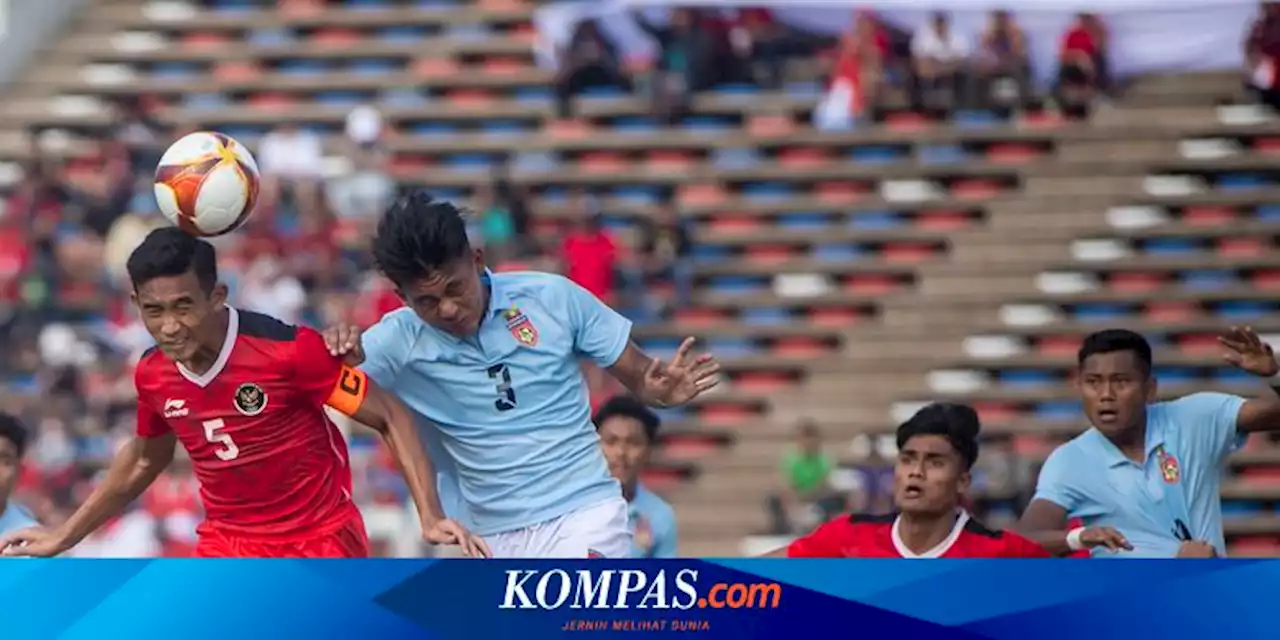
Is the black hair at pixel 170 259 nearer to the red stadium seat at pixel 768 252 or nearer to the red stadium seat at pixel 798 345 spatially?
the red stadium seat at pixel 798 345

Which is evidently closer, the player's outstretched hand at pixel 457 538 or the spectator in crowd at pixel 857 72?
the player's outstretched hand at pixel 457 538

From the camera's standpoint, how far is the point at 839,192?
840 inches

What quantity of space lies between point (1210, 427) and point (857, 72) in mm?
12458

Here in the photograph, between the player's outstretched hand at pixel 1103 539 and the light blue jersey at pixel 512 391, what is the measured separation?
5.63ft

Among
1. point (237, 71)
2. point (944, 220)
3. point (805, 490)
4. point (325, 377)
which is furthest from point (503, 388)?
point (237, 71)

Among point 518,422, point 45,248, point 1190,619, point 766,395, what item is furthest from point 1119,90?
point 1190,619

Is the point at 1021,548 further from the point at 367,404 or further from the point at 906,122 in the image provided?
the point at 906,122

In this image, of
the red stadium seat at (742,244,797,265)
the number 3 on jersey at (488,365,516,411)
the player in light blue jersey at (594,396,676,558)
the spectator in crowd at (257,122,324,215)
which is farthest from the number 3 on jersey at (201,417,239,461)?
the spectator in crowd at (257,122,324,215)

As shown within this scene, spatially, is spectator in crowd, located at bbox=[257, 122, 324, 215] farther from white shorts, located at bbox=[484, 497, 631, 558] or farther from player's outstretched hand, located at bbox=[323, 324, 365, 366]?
player's outstretched hand, located at bbox=[323, 324, 365, 366]

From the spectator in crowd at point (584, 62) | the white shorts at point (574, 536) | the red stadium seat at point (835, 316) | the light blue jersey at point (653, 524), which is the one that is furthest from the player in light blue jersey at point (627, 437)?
the spectator in crowd at point (584, 62)

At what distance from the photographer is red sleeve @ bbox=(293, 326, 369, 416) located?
797 centimetres

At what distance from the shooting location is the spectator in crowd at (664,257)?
20438mm

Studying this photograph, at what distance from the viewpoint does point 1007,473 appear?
17250 millimetres

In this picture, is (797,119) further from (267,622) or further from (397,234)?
(267,622)
